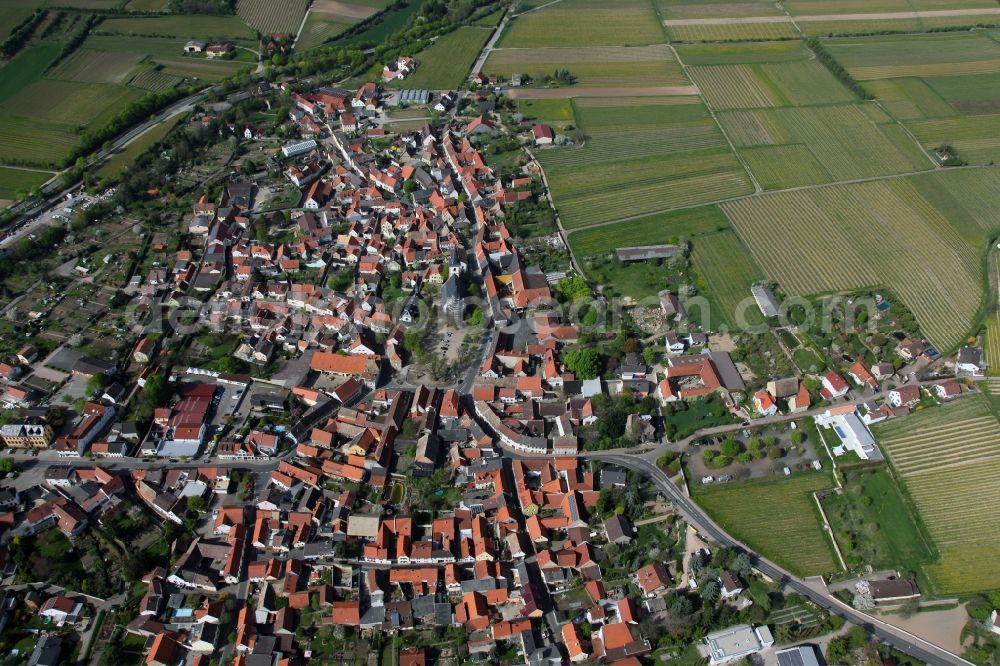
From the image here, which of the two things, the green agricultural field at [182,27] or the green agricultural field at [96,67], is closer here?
the green agricultural field at [96,67]

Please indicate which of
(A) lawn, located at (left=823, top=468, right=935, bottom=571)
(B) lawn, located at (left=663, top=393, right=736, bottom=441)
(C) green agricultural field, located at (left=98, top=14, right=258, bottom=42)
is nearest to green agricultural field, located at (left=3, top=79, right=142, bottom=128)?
(C) green agricultural field, located at (left=98, top=14, right=258, bottom=42)

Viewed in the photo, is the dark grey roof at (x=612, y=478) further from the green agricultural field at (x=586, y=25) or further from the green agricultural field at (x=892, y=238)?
the green agricultural field at (x=586, y=25)

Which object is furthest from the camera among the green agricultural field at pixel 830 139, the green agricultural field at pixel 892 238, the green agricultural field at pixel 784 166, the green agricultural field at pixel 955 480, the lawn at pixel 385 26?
the lawn at pixel 385 26

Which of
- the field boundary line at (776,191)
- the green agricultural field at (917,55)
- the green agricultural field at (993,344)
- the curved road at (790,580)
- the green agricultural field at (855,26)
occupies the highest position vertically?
the green agricultural field at (855,26)

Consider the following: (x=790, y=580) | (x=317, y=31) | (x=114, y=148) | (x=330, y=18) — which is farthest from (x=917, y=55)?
(x=114, y=148)

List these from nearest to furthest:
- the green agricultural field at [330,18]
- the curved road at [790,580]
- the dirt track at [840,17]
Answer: the curved road at [790,580] < the green agricultural field at [330,18] < the dirt track at [840,17]

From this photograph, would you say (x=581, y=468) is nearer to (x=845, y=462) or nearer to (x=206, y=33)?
(x=845, y=462)

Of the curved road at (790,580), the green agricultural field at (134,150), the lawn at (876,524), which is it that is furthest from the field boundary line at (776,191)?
the green agricultural field at (134,150)

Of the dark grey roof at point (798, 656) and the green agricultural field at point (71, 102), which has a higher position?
the green agricultural field at point (71, 102)
